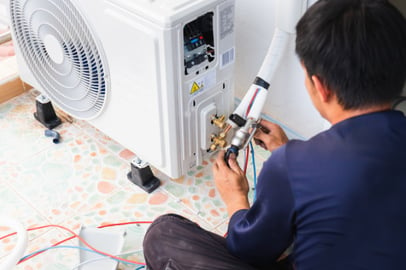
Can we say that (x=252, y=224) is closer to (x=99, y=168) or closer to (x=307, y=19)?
(x=307, y=19)

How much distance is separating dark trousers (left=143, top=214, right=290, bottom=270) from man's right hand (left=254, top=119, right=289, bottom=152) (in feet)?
0.88

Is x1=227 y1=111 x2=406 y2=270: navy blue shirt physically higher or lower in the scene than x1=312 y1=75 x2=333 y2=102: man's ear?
lower

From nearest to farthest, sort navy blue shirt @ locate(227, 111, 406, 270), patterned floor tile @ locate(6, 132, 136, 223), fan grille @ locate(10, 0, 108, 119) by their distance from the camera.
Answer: navy blue shirt @ locate(227, 111, 406, 270)
fan grille @ locate(10, 0, 108, 119)
patterned floor tile @ locate(6, 132, 136, 223)

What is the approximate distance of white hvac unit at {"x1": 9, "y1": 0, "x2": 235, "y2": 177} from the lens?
1.31 m

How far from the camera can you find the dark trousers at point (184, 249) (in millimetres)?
1174

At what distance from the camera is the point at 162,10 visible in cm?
126

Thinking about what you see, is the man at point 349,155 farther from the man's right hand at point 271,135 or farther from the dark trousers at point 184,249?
the man's right hand at point 271,135

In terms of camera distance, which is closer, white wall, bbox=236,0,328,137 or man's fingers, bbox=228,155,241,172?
Answer: man's fingers, bbox=228,155,241,172

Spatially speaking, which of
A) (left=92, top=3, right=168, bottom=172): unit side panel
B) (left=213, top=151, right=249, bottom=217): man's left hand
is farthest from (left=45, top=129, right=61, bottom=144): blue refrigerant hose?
(left=213, top=151, right=249, bottom=217): man's left hand

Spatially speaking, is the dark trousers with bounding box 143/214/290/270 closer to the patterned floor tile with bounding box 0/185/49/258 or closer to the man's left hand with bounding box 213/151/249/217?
the man's left hand with bounding box 213/151/249/217

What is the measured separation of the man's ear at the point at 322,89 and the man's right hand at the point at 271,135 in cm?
45

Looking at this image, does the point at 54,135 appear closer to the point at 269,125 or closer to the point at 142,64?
the point at 142,64

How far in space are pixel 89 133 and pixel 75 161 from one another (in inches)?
5.4

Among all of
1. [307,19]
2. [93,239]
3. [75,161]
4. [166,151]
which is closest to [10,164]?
[75,161]
